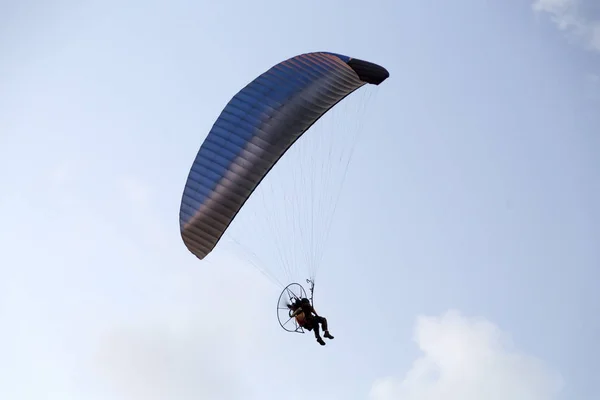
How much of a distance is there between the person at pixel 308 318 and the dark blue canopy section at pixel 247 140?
134 inches

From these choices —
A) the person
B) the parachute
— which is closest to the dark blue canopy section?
the parachute

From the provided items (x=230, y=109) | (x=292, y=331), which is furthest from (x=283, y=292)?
(x=230, y=109)

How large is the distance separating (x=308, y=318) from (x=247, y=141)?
237 inches

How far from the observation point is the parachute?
3262 centimetres

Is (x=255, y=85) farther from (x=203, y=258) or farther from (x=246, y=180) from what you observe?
(x=203, y=258)

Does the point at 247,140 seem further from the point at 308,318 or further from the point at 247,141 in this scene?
the point at 308,318

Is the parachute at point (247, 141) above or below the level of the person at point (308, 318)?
above

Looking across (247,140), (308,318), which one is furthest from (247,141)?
(308,318)

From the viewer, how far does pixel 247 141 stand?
32812 millimetres

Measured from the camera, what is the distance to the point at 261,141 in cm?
3284

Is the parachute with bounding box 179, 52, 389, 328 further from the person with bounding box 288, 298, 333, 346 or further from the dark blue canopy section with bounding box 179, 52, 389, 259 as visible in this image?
the person with bounding box 288, 298, 333, 346

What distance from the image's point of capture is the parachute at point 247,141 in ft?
107

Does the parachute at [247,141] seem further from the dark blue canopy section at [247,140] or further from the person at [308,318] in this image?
the person at [308,318]

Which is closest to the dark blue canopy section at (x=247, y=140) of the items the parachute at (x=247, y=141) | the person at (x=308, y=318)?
the parachute at (x=247, y=141)
